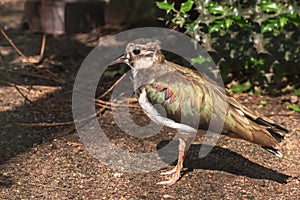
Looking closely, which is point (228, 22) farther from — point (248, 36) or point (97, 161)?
point (97, 161)

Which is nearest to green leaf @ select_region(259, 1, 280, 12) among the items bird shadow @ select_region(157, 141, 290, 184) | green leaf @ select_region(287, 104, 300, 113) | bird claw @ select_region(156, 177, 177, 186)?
green leaf @ select_region(287, 104, 300, 113)

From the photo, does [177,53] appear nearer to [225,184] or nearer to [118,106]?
[118,106]

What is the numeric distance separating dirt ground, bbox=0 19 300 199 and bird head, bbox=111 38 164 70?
3.85 ft

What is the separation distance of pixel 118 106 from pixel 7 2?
10.3 feet

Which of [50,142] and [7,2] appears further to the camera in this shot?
[7,2]

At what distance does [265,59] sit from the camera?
24.9ft

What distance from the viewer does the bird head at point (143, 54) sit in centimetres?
553

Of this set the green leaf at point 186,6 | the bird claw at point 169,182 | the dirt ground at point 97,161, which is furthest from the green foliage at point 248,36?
the bird claw at point 169,182

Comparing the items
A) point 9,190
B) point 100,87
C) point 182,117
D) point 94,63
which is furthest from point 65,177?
point 94,63

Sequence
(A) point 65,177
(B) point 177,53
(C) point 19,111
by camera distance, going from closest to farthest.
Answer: (A) point 65,177 → (C) point 19,111 → (B) point 177,53

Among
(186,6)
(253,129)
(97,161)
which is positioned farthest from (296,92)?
(97,161)

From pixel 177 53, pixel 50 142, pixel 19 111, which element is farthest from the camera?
pixel 177 53

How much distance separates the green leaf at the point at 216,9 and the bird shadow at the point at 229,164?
1718 mm

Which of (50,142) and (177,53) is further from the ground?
(177,53)
